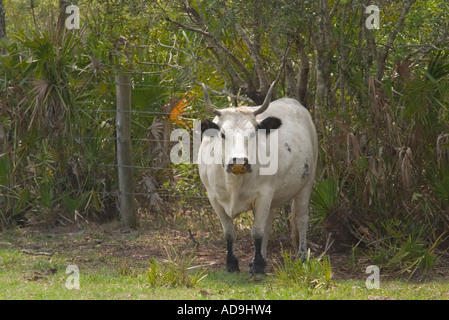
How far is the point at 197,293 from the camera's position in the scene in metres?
6.75

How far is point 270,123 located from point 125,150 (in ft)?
10.1

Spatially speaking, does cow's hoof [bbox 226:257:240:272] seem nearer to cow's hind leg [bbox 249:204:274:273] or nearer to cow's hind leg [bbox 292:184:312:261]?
cow's hind leg [bbox 249:204:274:273]

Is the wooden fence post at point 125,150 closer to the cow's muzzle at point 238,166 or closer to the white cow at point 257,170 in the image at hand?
the white cow at point 257,170

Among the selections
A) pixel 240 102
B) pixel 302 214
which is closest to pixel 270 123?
pixel 302 214

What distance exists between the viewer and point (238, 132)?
7.65 meters

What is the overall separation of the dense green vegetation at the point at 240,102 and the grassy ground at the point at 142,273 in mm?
484

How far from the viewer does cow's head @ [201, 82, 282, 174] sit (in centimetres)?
734

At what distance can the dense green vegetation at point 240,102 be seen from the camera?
8602 millimetres

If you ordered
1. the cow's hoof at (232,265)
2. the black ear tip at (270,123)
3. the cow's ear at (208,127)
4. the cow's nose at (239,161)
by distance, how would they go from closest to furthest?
1. the cow's nose at (239,161)
2. the cow's ear at (208,127)
3. the black ear tip at (270,123)
4. the cow's hoof at (232,265)

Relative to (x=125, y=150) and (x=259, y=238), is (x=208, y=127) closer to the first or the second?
(x=259, y=238)

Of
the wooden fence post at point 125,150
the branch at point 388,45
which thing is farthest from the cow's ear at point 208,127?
the wooden fence post at point 125,150

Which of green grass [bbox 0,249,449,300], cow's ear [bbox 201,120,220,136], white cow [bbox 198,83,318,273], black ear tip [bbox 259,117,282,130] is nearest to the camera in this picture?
green grass [bbox 0,249,449,300]

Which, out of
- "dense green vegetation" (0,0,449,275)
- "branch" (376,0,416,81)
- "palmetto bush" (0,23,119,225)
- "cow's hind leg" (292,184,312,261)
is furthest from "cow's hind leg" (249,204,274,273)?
"palmetto bush" (0,23,119,225)

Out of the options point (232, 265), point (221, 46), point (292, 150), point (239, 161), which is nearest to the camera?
point (239, 161)
